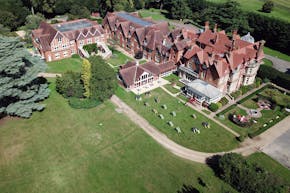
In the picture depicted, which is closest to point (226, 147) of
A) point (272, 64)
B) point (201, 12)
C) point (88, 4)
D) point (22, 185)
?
point (22, 185)

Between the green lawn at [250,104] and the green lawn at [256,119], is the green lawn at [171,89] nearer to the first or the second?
the green lawn at [256,119]

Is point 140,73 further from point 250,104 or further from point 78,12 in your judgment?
point 78,12

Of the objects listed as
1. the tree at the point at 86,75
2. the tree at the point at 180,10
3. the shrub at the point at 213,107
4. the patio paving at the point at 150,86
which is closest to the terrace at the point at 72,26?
the tree at the point at 86,75

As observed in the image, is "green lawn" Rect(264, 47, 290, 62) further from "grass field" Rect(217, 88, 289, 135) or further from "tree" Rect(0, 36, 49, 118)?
"tree" Rect(0, 36, 49, 118)

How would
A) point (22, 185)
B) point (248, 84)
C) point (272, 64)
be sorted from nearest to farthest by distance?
point (22, 185)
point (248, 84)
point (272, 64)

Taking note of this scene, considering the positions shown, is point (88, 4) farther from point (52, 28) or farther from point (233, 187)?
point (233, 187)

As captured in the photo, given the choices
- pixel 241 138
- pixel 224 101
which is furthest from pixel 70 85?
pixel 241 138

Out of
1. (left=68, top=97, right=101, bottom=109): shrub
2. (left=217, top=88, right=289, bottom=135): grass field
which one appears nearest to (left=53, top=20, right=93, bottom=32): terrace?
(left=68, top=97, right=101, bottom=109): shrub
